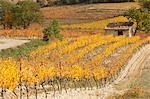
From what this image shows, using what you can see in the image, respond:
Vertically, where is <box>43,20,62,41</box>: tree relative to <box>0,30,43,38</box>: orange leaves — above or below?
above

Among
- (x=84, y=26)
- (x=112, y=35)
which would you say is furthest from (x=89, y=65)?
(x=84, y=26)

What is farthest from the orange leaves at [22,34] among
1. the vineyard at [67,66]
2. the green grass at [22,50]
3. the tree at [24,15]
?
the green grass at [22,50]

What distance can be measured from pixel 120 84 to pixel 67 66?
6.89 metres

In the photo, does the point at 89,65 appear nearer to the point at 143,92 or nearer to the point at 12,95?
the point at 143,92

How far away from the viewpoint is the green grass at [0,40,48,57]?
195 ft

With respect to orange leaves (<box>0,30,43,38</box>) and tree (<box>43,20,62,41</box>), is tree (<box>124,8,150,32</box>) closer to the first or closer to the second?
orange leaves (<box>0,30,43,38</box>)

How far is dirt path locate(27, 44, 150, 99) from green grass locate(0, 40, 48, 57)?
14.1 meters

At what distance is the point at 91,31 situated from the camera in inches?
4072

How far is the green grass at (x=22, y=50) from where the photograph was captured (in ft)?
195

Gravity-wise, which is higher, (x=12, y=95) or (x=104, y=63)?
(x=12, y=95)

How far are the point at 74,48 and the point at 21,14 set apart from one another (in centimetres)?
3441

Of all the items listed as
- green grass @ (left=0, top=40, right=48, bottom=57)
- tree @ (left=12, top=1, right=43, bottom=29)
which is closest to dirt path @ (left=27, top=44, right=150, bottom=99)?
green grass @ (left=0, top=40, right=48, bottom=57)

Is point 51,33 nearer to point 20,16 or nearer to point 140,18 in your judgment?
point 20,16

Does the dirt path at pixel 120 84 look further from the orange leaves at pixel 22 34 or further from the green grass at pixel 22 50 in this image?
the orange leaves at pixel 22 34
